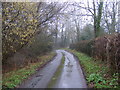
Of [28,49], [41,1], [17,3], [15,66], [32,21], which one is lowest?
[15,66]

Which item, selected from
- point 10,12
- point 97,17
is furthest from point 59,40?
point 10,12

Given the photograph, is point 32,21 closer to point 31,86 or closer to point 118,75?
point 31,86

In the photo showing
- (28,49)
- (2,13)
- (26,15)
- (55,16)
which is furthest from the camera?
(28,49)

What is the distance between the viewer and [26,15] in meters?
7.88

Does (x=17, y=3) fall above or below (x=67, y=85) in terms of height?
above

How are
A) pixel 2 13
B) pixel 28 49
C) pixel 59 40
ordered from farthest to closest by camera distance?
pixel 59 40 → pixel 28 49 → pixel 2 13

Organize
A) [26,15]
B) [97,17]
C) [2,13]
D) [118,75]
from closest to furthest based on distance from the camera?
[118,75] → [2,13] → [26,15] → [97,17]

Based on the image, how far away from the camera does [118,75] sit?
5508mm

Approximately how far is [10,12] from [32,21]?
4.79 feet

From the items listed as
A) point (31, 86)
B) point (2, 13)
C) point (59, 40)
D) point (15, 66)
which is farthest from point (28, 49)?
point (59, 40)

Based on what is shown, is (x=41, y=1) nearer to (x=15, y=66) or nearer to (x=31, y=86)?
(x=15, y=66)

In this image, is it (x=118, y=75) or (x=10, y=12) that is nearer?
(x=118, y=75)

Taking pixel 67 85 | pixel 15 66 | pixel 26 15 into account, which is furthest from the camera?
pixel 15 66

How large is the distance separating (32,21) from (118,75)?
6050mm
